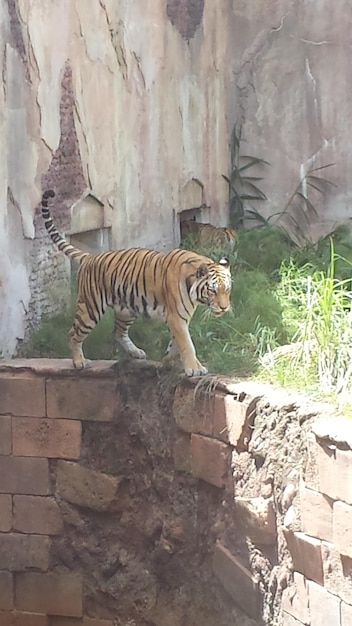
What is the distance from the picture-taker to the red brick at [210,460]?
5648mm

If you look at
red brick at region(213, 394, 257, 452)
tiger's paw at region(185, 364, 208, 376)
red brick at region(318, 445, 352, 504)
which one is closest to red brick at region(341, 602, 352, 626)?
red brick at region(318, 445, 352, 504)

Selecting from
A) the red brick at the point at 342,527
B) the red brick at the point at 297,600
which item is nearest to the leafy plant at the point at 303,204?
the red brick at the point at 297,600

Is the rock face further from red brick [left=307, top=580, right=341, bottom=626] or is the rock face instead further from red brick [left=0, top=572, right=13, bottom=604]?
Answer: red brick [left=307, top=580, right=341, bottom=626]

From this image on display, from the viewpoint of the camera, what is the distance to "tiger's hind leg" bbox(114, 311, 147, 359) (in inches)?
257

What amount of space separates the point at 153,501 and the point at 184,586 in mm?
526

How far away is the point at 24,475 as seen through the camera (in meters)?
6.34

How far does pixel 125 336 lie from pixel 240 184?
5.31m

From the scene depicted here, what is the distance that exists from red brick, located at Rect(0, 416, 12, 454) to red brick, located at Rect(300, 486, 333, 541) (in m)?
2.07

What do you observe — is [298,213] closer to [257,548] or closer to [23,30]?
[23,30]

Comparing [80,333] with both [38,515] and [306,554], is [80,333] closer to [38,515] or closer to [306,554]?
[38,515]

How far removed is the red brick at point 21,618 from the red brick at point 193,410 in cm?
162

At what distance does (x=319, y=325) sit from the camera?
5.66 m

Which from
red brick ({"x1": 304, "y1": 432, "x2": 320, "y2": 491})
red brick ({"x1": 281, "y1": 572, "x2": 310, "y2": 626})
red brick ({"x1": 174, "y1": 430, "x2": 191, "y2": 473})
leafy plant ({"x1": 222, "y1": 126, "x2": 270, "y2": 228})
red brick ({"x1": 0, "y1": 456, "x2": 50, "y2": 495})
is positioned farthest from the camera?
leafy plant ({"x1": 222, "y1": 126, "x2": 270, "y2": 228})

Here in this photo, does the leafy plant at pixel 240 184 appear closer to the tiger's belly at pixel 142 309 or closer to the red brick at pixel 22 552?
the tiger's belly at pixel 142 309
